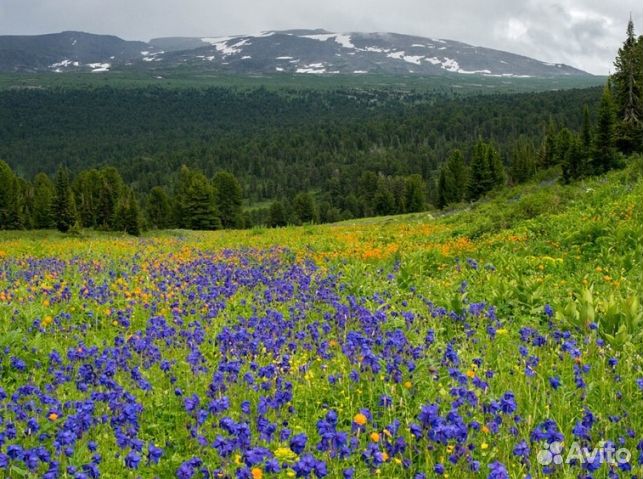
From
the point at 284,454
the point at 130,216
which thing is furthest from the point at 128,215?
the point at 284,454

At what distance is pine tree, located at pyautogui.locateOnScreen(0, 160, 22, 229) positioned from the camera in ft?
252

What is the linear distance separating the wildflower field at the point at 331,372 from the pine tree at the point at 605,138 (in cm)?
3886

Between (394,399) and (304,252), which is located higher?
(394,399)

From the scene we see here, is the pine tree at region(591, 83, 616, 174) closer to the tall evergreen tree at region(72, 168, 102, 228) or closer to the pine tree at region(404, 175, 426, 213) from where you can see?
the tall evergreen tree at region(72, 168, 102, 228)

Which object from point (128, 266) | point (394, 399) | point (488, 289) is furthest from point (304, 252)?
point (394, 399)

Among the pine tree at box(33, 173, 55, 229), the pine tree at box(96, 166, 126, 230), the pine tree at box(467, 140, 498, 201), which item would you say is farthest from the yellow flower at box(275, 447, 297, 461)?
the pine tree at box(467, 140, 498, 201)

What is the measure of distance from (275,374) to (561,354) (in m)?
2.87

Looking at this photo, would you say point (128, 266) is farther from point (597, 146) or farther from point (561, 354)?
point (597, 146)

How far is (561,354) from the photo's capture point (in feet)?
18.4

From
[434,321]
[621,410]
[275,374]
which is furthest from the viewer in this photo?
[434,321]

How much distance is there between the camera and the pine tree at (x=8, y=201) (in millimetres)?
76938

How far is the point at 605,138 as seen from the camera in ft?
151

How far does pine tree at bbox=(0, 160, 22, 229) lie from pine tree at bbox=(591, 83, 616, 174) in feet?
238

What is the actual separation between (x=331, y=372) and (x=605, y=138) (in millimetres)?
47923
